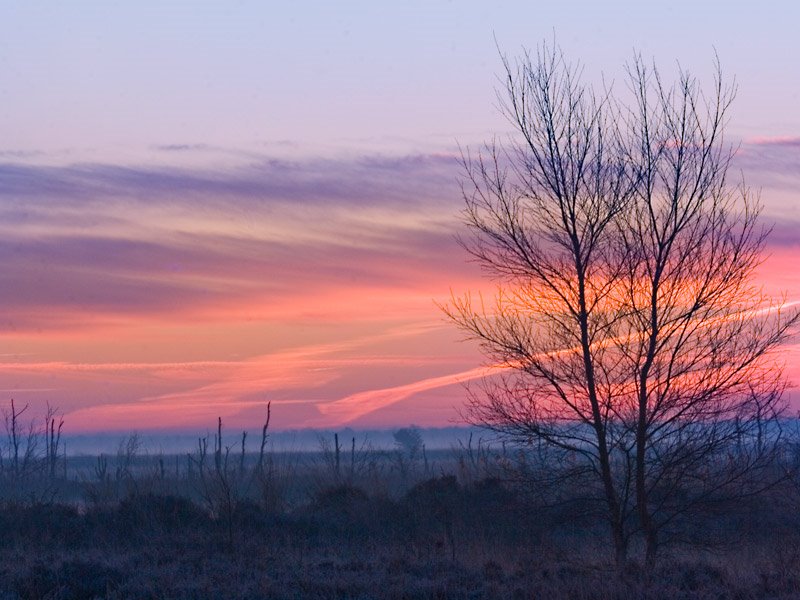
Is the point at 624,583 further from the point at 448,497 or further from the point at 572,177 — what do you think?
the point at 448,497

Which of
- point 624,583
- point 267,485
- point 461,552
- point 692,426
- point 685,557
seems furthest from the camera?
point 267,485

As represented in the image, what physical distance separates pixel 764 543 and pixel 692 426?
32.1ft

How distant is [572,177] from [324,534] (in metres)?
12.4

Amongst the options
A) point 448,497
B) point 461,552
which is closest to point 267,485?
point 448,497

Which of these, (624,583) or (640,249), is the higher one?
(640,249)

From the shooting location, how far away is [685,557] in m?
19.1

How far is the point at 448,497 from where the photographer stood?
89.5 feet

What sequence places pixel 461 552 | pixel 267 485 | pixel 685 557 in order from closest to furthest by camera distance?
pixel 685 557 → pixel 461 552 → pixel 267 485

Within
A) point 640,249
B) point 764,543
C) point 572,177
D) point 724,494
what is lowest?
point 764,543

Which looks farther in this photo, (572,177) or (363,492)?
(363,492)

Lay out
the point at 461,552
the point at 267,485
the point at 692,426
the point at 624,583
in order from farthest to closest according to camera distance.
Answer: the point at 267,485, the point at 461,552, the point at 692,426, the point at 624,583

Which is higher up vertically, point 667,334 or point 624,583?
point 667,334

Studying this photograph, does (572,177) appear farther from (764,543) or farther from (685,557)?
→ (764,543)

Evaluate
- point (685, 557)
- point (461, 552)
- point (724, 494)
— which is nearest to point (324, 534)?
point (461, 552)
